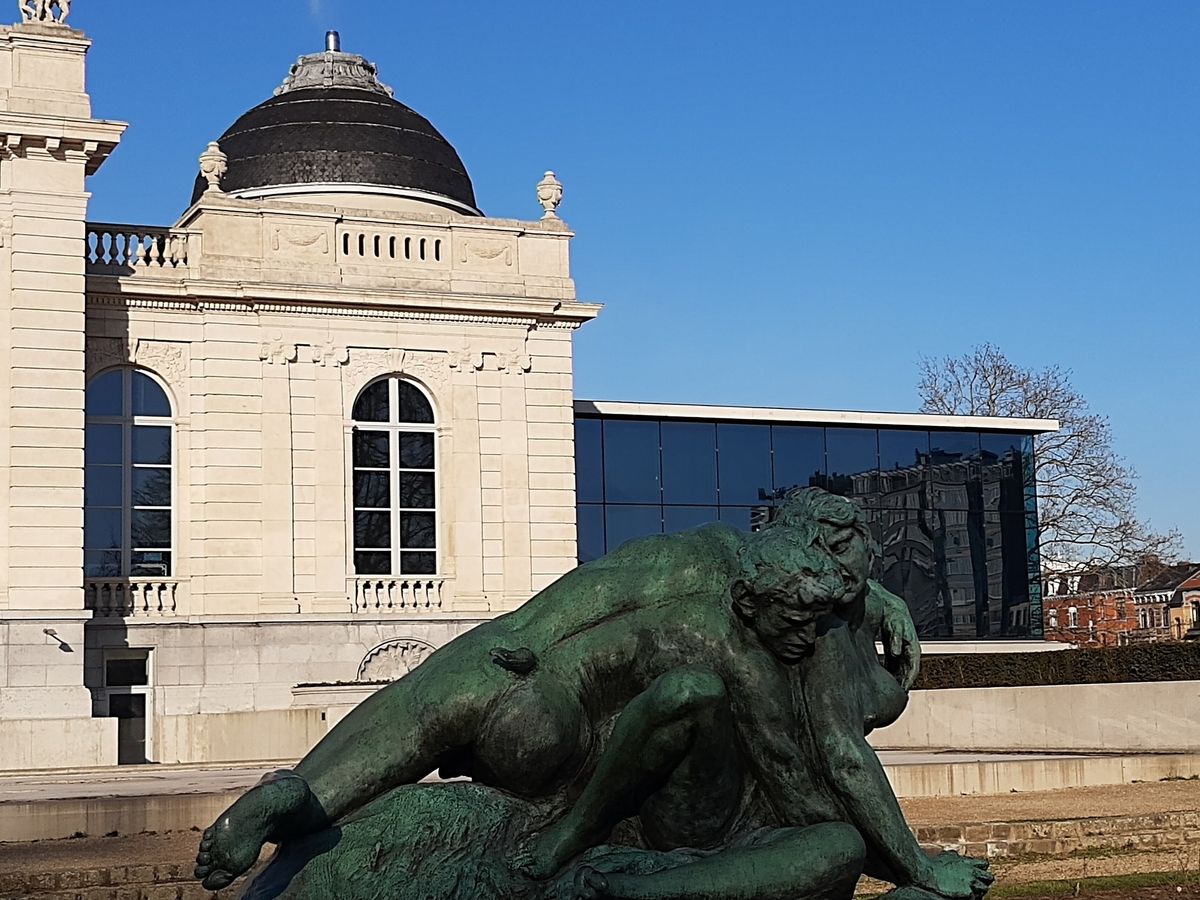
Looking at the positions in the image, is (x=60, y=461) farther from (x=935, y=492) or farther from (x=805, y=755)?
(x=805, y=755)

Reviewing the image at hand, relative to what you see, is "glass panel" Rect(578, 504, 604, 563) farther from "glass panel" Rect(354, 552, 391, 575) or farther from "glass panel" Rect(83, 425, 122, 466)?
"glass panel" Rect(83, 425, 122, 466)

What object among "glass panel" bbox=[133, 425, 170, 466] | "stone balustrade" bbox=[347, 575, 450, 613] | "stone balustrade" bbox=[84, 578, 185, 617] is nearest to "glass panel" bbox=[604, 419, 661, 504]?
"stone balustrade" bbox=[347, 575, 450, 613]

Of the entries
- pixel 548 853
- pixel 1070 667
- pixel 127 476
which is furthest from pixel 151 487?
pixel 548 853

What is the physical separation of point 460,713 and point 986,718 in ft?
65.1

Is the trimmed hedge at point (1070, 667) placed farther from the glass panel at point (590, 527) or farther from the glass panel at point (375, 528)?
the glass panel at point (375, 528)

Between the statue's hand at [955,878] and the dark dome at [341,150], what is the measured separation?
1236 inches

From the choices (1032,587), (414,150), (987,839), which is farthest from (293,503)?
(987,839)

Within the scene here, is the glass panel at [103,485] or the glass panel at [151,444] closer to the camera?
the glass panel at [103,485]

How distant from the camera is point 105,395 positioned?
30.8 m

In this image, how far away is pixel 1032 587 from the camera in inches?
1543

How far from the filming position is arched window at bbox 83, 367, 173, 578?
30.4 metres

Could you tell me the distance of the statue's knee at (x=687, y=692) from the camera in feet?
13.7

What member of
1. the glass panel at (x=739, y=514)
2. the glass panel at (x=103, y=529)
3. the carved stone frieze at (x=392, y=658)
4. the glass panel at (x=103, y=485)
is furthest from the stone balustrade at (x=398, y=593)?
the glass panel at (x=739, y=514)

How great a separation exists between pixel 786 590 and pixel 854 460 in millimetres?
34195
